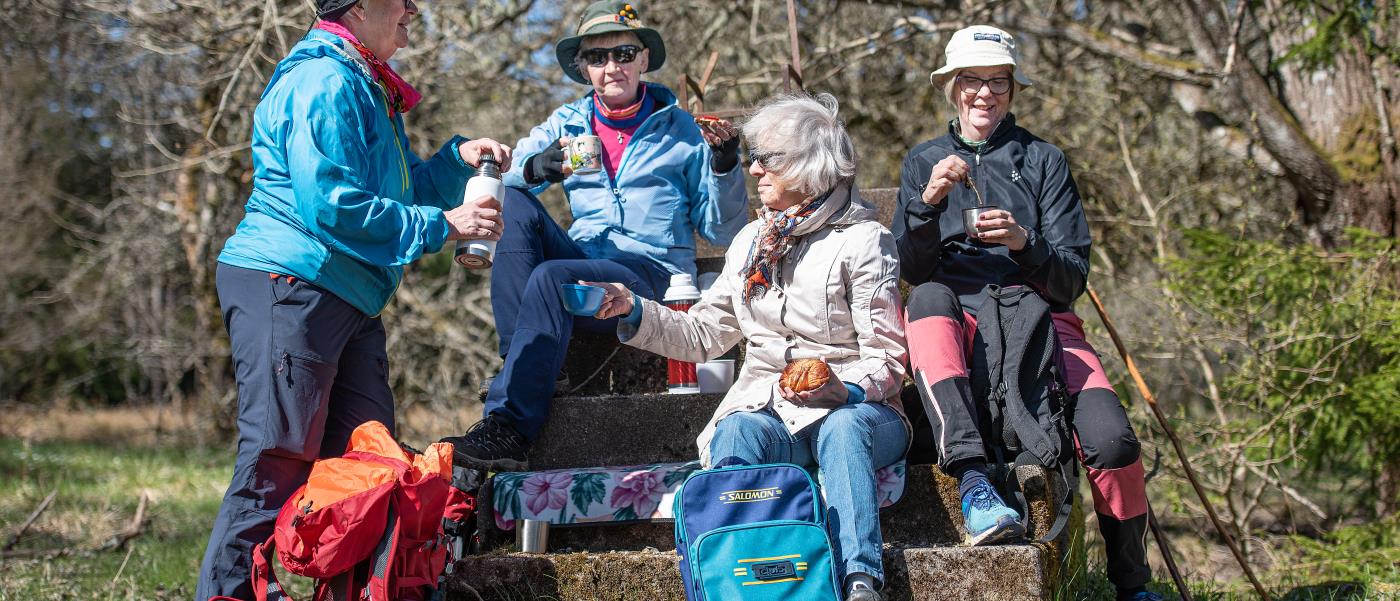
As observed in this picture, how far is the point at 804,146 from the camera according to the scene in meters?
3.37

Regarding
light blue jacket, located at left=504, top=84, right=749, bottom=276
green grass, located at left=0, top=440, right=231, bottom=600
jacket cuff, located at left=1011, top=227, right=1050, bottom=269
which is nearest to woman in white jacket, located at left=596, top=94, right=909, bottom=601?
jacket cuff, located at left=1011, top=227, right=1050, bottom=269

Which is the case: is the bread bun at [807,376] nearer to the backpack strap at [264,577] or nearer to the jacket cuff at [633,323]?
the jacket cuff at [633,323]

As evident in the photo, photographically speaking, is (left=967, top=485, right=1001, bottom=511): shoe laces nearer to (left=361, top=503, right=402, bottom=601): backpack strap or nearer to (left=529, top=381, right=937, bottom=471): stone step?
(left=529, top=381, right=937, bottom=471): stone step

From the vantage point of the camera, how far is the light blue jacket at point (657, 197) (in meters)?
4.18

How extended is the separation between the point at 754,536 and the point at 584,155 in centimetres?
154

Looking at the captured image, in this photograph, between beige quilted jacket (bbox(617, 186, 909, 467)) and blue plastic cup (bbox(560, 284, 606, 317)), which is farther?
blue plastic cup (bbox(560, 284, 606, 317))

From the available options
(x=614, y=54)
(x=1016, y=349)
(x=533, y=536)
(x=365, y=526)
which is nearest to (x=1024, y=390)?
(x=1016, y=349)

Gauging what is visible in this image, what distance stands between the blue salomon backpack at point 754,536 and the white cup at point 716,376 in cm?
96

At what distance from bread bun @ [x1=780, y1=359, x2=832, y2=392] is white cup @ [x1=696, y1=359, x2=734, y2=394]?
2.30 feet

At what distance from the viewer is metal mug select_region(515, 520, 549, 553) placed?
340 cm

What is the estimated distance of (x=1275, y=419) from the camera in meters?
5.07

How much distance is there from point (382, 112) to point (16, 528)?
11.9ft

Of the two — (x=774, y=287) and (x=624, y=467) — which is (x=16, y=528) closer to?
(x=624, y=467)

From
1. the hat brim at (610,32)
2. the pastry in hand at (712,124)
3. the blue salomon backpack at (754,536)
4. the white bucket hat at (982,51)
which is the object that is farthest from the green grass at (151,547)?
the hat brim at (610,32)
